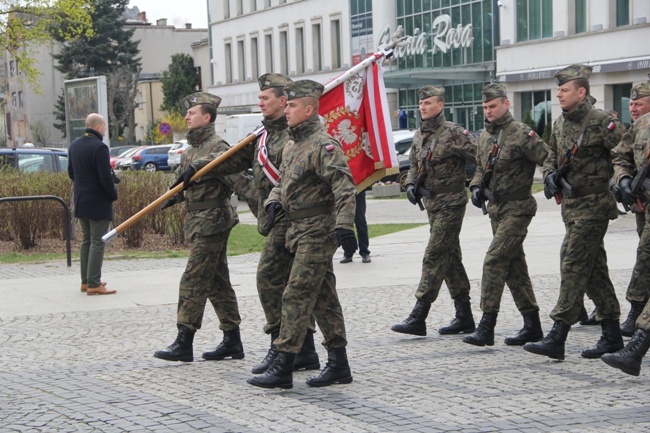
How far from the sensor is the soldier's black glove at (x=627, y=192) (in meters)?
7.30

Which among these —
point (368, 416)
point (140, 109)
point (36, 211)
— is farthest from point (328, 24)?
point (368, 416)

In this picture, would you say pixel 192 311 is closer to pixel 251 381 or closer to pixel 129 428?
pixel 251 381

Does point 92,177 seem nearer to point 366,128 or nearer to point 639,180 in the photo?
point 366,128

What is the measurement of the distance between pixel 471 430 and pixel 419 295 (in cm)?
309

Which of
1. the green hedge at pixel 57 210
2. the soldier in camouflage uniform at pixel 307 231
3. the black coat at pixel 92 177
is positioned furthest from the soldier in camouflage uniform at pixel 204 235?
the green hedge at pixel 57 210

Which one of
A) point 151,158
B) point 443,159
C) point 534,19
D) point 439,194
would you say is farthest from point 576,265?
point 151,158

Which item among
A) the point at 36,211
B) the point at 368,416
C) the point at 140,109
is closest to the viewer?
the point at 368,416

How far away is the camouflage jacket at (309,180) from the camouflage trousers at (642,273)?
2.42 metres

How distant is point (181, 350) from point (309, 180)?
181cm

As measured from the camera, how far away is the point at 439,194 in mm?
9234

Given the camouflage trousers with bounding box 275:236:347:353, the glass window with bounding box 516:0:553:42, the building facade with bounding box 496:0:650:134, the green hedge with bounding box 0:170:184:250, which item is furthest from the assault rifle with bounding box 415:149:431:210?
the glass window with bounding box 516:0:553:42

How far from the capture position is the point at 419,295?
918 cm

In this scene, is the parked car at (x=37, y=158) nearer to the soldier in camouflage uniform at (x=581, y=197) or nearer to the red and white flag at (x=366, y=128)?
the red and white flag at (x=366, y=128)

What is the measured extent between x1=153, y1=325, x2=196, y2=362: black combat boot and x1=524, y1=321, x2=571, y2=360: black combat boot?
2.47 m
